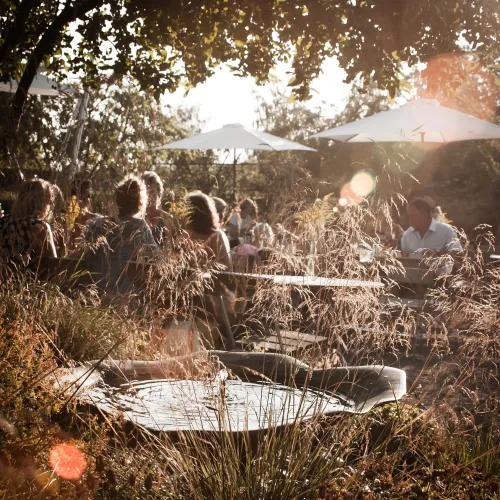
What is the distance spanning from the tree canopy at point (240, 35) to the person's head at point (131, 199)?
112cm

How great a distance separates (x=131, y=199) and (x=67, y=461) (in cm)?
319

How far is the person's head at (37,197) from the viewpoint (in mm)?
4102

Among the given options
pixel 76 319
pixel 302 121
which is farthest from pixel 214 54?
pixel 302 121

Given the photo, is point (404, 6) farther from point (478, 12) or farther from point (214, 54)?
point (214, 54)

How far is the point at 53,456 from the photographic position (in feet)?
6.48

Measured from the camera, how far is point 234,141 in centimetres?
1188

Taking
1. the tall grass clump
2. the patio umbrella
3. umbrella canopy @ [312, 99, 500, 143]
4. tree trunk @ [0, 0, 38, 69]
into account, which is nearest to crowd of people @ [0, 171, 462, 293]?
the tall grass clump

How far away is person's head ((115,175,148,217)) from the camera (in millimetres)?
4859

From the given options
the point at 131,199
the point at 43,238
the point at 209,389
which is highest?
the point at 131,199

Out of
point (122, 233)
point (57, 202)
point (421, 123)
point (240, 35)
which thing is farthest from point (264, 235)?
point (421, 123)

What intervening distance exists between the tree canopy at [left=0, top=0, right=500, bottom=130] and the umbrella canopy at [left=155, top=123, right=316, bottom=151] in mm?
4443

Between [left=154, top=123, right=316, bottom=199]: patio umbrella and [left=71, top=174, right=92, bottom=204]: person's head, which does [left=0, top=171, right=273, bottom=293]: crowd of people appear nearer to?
[left=71, top=174, right=92, bottom=204]: person's head

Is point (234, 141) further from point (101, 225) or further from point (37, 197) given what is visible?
point (101, 225)

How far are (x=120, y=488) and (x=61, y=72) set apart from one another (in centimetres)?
613
